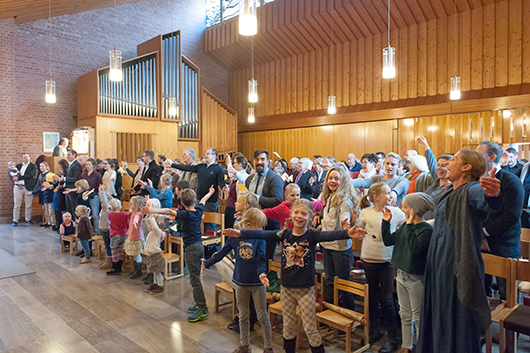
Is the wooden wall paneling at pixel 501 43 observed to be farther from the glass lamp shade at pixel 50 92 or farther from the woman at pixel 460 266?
the glass lamp shade at pixel 50 92

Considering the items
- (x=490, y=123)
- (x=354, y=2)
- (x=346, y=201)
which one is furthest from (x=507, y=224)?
(x=354, y=2)

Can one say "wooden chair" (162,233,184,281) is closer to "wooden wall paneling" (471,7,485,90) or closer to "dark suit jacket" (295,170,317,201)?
"dark suit jacket" (295,170,317,201)

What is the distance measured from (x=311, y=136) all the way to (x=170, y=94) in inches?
177

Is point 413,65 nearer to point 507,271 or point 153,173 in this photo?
point 153,173

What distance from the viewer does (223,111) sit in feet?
45.1

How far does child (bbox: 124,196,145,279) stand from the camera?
5211 mm

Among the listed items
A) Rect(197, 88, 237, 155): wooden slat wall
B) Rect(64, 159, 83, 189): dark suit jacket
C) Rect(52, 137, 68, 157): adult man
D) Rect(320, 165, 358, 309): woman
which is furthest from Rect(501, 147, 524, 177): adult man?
Rect(52, 137, 68, 157): adult man

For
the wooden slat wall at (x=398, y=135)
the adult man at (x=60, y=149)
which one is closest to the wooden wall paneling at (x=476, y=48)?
the wooden slat wall at (x=398, y=135)

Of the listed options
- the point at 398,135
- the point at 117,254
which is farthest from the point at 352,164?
the point at 117,254

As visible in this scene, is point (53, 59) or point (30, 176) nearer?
point (30, 176)

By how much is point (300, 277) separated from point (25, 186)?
9.53 meters

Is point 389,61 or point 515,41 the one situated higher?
point 515,41

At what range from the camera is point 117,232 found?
5.69 meters

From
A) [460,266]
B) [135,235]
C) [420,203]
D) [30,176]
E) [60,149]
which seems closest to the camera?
[460,266]
